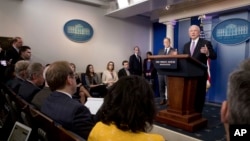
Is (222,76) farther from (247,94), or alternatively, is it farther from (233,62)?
(247,94)

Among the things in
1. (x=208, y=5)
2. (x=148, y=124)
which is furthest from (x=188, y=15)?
(x=148, y=124)

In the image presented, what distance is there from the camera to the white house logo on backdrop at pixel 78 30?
5469mm

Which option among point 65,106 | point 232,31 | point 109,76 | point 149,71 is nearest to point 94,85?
point 109,76

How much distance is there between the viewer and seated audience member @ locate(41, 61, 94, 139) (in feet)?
3.91

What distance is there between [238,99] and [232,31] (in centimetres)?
489

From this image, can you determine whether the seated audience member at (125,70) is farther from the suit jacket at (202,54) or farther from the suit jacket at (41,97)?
the suit jacket at (41,97)

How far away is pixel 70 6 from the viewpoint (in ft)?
18.0

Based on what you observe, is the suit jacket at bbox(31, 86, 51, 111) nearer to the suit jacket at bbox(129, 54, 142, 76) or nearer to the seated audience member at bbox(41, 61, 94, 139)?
the seated audience member at bbox(41, 61, 94, 139)

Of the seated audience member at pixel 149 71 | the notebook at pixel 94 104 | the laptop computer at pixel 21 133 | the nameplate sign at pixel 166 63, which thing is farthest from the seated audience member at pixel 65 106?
the seated audience member at pixel 149 71

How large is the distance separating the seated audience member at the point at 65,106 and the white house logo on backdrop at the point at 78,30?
4.09 m

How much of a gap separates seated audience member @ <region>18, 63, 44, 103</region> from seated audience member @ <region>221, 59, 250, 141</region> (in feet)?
6.30

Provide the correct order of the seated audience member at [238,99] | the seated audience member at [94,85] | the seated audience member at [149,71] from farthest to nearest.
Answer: the seated audience member at [149,71], the seated audience member at [94,85], the seated audience member at [238,99]

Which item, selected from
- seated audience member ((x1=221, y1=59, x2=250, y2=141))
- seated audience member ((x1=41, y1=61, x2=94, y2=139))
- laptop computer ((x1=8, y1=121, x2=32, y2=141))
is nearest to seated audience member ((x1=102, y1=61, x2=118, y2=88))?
seated audience member ((x1=41, y1=61, x2=94, y2=139))

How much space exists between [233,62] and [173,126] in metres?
2.98
